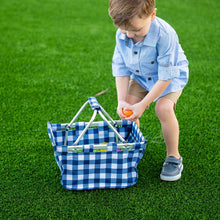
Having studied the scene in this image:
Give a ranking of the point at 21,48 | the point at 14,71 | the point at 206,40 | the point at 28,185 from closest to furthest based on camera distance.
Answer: the point at 28,185, the point at 14,71, the point at 21,48, the point at 206,40

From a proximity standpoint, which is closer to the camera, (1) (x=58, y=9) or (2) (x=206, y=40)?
(2) (x=206, y=40)

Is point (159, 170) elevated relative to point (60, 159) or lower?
lower

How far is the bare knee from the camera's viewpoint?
1810 mm

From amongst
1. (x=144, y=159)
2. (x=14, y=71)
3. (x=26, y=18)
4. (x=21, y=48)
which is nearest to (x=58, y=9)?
(x=26, y=18)

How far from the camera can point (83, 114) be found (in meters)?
2.55

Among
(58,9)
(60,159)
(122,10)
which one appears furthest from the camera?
(58,9)

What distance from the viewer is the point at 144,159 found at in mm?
2084

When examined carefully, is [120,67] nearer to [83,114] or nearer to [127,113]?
[127,113]

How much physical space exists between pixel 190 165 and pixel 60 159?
2.78 ft

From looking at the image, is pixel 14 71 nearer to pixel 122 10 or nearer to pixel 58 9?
pixel 122 10

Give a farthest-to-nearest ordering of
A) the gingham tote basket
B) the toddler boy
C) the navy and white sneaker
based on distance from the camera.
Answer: the navy and white sneaker, the gingham tote basket, the toddler boy

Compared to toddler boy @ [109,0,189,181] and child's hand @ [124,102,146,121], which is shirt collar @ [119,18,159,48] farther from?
child's hand @ [124,102,146,121]

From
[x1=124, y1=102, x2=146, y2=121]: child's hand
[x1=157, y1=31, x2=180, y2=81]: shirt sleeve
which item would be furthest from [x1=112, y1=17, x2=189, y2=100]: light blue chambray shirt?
[x1=124, y1=102, x2=146, y2=121]: child's hand

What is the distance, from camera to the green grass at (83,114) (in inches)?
67.5
